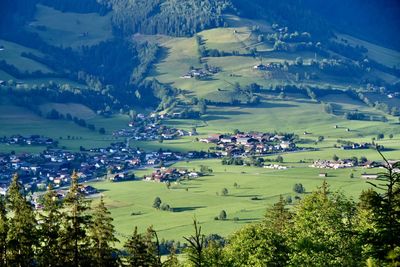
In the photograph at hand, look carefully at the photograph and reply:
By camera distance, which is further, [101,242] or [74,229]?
[101,242]

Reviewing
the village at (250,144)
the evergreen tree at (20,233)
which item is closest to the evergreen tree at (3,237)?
the evergreen tree at (20,233)

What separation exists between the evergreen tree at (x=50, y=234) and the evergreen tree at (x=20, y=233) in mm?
617

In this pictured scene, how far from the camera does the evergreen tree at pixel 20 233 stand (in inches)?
1522

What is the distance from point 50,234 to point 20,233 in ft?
5.33

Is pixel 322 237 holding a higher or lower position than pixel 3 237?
lower

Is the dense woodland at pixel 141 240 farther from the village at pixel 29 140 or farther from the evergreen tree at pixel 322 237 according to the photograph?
the village at pixel 29 140

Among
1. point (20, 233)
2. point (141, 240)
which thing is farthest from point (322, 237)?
point (20, 233)

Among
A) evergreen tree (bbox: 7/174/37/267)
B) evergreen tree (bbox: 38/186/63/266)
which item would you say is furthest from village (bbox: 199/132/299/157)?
evergreen tree (bbox: 7/174/37/267)

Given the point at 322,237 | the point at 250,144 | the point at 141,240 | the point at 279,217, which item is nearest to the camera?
the point at 141,240

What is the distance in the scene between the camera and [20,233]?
38.8 meters

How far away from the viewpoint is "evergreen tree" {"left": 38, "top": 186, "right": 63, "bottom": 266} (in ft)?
127

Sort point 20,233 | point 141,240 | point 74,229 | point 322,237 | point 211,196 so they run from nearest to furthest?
point 74,229 < point 20,233 < point 141,240 < point 322,237 < point 211,196

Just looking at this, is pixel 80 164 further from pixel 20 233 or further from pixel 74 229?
pixel 74 229

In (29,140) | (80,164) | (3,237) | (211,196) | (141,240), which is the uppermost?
(29,140)
